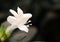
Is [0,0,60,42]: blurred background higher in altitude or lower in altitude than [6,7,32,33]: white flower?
higher

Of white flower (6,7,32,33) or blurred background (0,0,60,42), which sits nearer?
white flower (6,7,32,33)

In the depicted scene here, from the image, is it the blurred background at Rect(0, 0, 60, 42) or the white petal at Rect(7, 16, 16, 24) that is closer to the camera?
the white petal at Rect(7, 16, 16, 24)

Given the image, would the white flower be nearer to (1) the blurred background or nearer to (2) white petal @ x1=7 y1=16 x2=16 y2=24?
(2) white petal @ x1=7 y1=16 x2=16 y2=24

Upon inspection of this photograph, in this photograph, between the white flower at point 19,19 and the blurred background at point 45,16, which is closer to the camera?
the white flower at point 19,19

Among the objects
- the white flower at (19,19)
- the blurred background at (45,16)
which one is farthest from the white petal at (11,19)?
the blurred background at (45,16)

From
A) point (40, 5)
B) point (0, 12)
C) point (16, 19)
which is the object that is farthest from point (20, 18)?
point (40, 5)

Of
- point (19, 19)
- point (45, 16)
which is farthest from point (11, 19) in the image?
point (45, 16)

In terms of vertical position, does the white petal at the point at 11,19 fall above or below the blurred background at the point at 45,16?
below

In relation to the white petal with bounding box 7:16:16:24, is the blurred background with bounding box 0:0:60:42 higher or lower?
higher

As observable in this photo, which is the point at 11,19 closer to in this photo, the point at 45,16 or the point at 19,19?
the point at 19,19

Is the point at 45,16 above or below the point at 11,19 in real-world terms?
above

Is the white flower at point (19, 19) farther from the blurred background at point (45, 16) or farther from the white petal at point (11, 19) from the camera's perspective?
the blurred background at point (45, 16)

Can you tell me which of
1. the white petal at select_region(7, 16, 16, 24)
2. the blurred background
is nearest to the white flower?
the white petal at select_region(7, 16, 16, 24)
